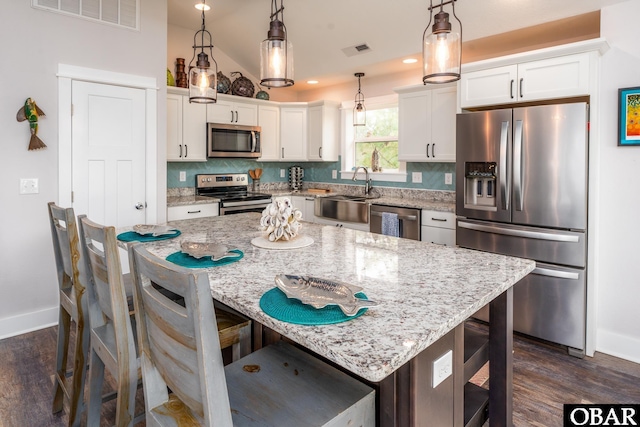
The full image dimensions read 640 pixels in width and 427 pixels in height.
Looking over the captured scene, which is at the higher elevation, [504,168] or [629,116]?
[629,116]

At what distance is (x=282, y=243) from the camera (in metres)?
1.99

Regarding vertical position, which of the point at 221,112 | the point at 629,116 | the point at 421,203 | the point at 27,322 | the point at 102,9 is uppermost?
the point at 102,9

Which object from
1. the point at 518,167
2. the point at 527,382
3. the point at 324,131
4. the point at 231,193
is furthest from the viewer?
the point at 324,131

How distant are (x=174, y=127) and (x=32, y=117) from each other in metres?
1.50

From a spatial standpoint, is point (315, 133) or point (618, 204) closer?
point (618, 204)

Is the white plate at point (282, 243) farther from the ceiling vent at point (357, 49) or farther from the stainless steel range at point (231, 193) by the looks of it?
the ceiling vent at point (357, 49)

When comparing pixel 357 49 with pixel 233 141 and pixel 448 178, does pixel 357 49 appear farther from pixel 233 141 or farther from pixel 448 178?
pixel 233 141

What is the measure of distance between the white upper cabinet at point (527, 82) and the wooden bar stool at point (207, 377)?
265cm

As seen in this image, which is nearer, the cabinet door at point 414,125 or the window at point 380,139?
the cabinet door at point 414,125

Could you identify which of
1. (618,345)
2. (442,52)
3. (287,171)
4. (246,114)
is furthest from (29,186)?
(618,345)

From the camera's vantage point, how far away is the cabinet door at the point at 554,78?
270 cm

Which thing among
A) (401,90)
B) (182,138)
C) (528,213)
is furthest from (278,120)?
(528,213)

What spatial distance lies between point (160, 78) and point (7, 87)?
3.81 feet

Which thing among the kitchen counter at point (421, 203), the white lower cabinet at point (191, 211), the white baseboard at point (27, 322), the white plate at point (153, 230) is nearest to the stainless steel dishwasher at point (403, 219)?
the kitchen counter at point (421, 203)
